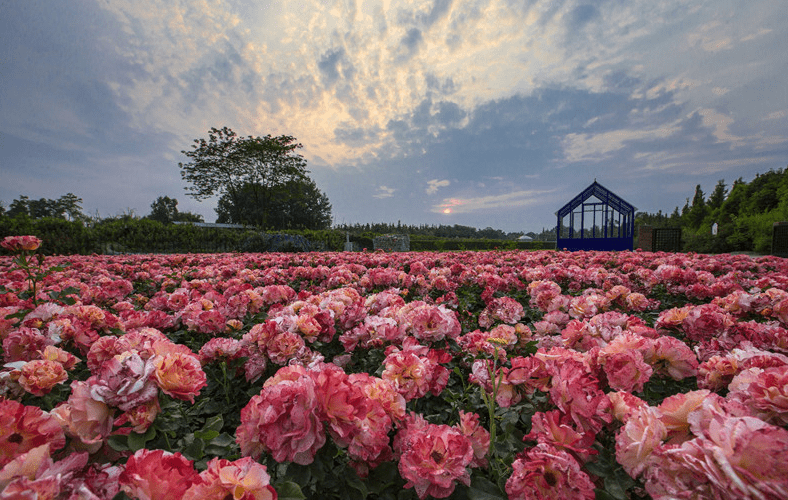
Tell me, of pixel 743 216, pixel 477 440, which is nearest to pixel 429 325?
pixel 477 440

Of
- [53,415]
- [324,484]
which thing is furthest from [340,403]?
[53,415]

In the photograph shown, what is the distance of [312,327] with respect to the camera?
1459 mm

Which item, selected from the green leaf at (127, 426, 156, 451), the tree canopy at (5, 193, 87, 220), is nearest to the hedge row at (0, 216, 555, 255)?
the green leaf at (127, 426, 156, 451)

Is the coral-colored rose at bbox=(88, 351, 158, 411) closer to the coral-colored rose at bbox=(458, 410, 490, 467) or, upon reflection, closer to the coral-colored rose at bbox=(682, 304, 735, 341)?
the coral-colored rose at bbox=(458, 410, 490, 467)

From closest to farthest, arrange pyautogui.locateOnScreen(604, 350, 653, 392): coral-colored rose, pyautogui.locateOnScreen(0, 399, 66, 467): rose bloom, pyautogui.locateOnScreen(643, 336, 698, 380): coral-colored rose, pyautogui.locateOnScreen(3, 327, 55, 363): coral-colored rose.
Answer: pyautogui.locateOnScreen(0, 399, 66, 467): rose bloom, pyautogui.locateOnScreen(604, 350, 653, 392): coral-colored rose, pyautogui.locateOnScreen(643, 336, 698, 380): coral-colored rose, pyautogui.locateOnScreen(3, 327, 55, 363): coral-colored rose

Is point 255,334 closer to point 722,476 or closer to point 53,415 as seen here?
point 53,415

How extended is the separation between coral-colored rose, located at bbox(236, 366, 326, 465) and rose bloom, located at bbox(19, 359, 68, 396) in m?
0.87

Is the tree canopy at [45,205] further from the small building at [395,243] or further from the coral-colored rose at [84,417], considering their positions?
the coral-colored rose at [84,417]

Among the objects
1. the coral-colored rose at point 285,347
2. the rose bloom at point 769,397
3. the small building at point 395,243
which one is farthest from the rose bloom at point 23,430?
the small building at point 395,243

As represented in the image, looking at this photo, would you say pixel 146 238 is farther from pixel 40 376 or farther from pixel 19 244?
pixel 40 376

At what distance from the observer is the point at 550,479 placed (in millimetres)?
780

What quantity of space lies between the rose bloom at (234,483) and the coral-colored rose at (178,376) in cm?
34

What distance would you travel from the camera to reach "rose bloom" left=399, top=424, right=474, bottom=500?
776mm

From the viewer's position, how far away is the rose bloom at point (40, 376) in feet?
3.49
